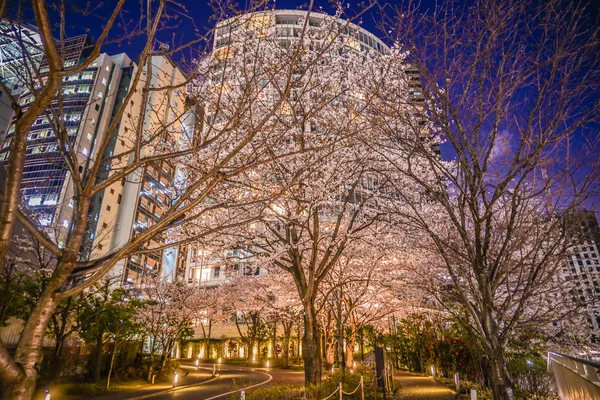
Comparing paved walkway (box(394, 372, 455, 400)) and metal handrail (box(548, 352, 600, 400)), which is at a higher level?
metal handrail (box(548, 352, 600, 400))

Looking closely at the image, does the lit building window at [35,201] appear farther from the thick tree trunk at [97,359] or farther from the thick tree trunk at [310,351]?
the thick tree trunk at [310,351]

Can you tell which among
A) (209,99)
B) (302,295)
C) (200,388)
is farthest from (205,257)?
(200,388)

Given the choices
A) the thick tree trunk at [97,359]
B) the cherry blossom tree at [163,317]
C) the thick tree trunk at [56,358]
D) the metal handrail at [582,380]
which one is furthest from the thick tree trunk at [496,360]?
the cherry blossom tree at [163,317]

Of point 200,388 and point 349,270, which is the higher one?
point 349,270

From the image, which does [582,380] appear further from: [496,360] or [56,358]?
[56,358]

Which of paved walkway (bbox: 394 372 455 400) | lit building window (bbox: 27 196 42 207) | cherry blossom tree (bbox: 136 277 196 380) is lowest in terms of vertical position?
paved walkway (bbox: 394 372 455 400)

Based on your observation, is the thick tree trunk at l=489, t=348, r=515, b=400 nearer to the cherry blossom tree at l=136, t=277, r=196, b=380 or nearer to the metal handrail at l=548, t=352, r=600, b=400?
the metal handrail at l=548, t=352, r=600, b=400

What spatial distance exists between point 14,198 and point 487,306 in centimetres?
658

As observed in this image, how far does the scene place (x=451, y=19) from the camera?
5.99 m

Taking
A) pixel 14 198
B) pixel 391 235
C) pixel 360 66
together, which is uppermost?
pixel 360 66

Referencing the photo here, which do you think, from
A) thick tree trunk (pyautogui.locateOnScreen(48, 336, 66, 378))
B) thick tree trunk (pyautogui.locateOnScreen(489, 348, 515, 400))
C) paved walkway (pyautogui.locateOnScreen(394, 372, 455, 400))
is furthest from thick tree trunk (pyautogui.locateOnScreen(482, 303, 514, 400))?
thick tree trunk (pyautogui.locateOnScreen(48, 336, 66, 378))

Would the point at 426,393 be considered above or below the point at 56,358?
below

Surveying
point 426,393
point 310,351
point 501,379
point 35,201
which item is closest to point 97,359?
point 310,351

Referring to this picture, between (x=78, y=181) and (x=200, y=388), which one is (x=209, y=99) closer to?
(x=78, y=181)
